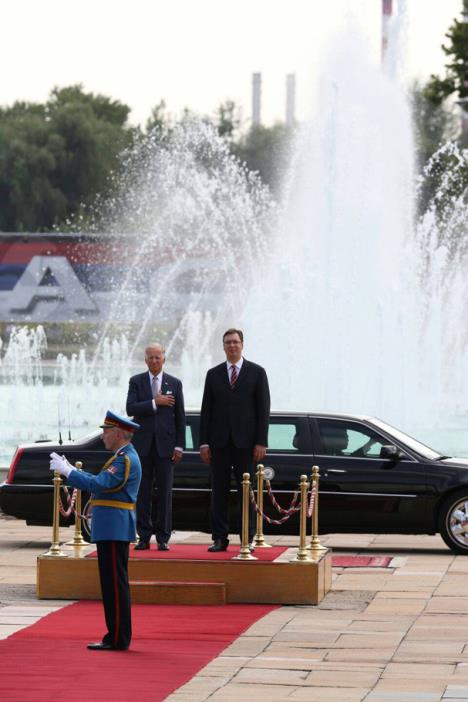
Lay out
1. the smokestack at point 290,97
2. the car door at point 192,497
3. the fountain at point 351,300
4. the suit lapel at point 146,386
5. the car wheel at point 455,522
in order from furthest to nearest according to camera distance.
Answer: the smokestack at point 290,97
the fountain at point 351,300
the car door at point 192,497
the car wheel at point 455,522
the suit lapel at point 146,386

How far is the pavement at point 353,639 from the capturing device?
9133 millimetres

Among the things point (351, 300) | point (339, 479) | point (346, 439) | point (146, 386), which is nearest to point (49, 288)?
point (351, 300)

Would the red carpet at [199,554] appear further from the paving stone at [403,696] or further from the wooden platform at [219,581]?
the paving stone at [403,696]

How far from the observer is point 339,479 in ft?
53.7

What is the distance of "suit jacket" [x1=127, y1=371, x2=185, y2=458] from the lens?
44.4 feet

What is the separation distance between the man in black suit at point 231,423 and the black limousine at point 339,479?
284 centimetres

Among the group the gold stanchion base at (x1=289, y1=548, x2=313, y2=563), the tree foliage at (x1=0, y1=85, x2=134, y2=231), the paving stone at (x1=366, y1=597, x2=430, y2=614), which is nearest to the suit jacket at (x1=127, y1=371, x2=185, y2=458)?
the gold stanchion base at (x1=289, y1=548, x2=313, y2=563)

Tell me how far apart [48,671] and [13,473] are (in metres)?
7.18

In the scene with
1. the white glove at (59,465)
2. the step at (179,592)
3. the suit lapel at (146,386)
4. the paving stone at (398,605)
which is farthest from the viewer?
the suit lapel at (146,386)

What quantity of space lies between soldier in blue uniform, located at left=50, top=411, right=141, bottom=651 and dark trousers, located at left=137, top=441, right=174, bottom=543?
2.80m

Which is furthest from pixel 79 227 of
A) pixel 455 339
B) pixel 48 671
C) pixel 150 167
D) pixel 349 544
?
pixel 48 671

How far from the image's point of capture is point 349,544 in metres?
17.3

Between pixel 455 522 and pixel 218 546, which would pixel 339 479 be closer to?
pixel 455 522

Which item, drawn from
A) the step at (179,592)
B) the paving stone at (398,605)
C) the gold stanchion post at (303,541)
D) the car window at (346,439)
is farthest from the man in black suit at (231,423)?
the car window at (346,439)
